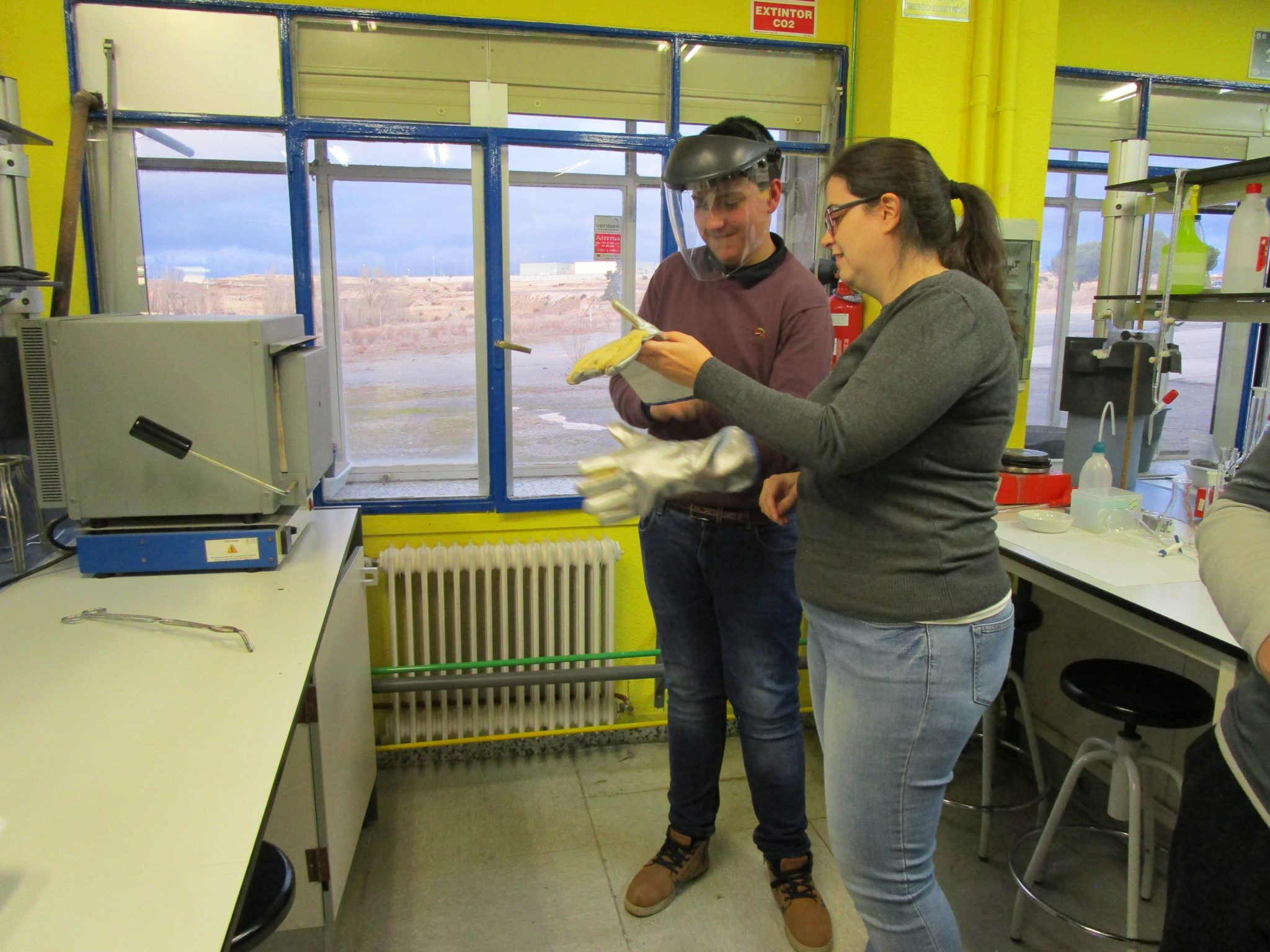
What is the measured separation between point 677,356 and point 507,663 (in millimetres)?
1455

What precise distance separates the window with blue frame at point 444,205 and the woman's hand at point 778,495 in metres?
1.22

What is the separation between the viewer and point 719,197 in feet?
4.96

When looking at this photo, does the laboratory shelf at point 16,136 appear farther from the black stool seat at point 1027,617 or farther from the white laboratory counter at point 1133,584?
the black stool seat at point 1027,617

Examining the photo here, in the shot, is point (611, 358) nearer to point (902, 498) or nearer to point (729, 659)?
point (902, 498)

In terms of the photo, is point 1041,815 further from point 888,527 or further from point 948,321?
point 948,321

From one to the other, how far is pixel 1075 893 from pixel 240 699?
1.86 metres

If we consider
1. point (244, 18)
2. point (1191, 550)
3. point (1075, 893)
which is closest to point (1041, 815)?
point (1075, 893)

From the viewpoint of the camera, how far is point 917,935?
118 centimetres

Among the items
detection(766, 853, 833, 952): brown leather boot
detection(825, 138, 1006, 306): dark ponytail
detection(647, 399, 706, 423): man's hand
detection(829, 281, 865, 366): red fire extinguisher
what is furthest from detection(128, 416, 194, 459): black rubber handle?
detection(829, 281, 865, 366): red fire extinguisher

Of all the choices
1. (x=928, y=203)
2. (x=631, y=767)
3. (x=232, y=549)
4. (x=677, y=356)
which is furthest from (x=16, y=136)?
(x=631, y=767)

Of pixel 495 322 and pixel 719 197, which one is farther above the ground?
pixel 719 197

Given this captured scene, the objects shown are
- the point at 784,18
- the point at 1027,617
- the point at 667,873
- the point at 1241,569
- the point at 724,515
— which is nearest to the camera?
the point at 1241,569

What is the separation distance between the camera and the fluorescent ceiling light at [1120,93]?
9.30 feet

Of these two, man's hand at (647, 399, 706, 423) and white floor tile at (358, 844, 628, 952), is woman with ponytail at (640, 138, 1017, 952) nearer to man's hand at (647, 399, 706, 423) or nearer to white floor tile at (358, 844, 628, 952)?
man's hand at (647, 399, 706, 423)
